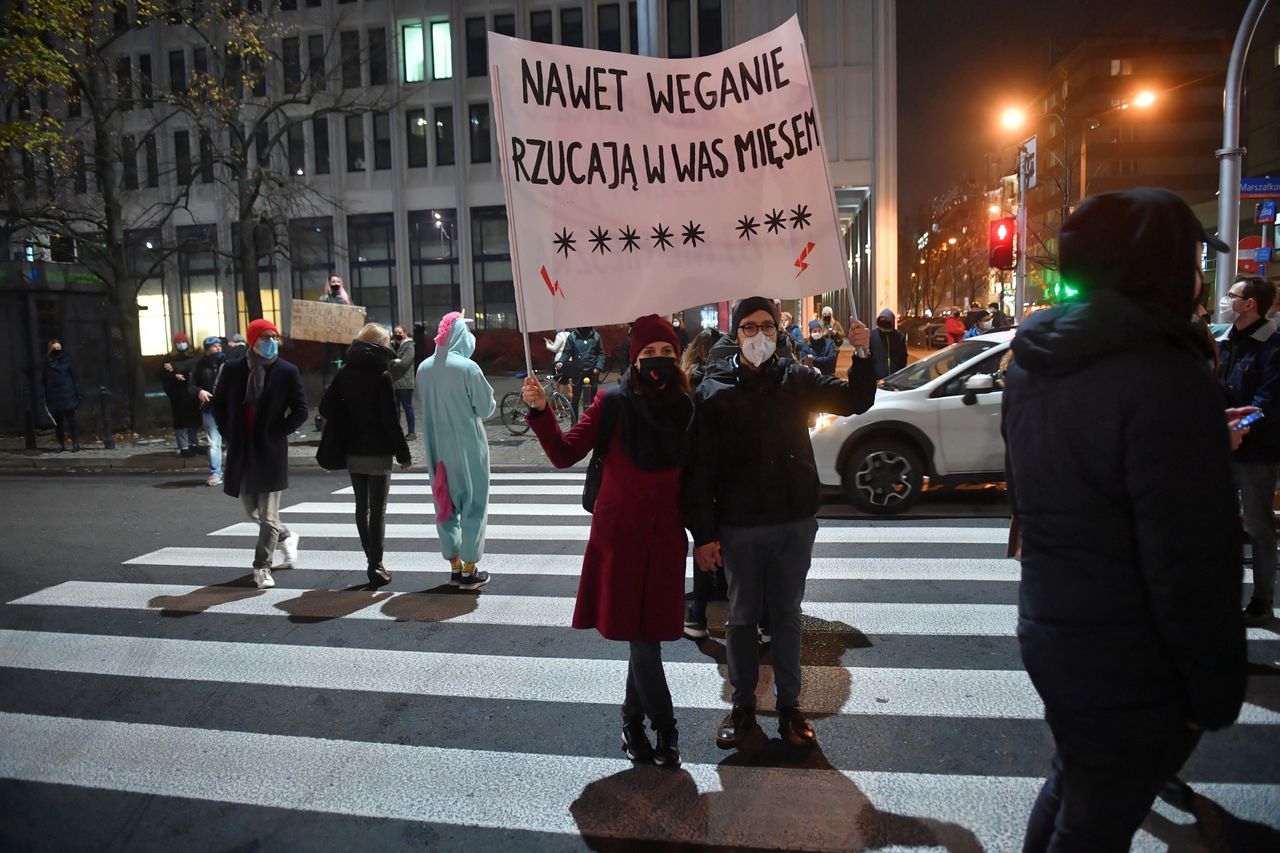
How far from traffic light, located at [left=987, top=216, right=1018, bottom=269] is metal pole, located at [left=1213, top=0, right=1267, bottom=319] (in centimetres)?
388

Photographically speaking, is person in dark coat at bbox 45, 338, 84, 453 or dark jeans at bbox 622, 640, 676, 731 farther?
person in dark coat at bbox 45, 338, 84, 453

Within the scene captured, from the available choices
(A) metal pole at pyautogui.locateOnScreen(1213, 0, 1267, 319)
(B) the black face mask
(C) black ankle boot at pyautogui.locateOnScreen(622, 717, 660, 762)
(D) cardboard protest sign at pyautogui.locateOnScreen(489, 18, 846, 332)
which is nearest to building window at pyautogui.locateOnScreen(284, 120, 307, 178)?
(A) metal pole at pyautogui.locateOnScreen(1213, 0, 1267, 319)

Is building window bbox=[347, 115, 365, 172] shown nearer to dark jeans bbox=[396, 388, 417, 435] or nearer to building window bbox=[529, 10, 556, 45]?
building window bbox=[529, 10, 556, 45]

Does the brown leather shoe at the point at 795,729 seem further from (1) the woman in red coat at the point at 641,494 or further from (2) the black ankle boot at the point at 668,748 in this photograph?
(1) the woman in red coat at the point at 641,494

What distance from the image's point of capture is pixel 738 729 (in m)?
3.96

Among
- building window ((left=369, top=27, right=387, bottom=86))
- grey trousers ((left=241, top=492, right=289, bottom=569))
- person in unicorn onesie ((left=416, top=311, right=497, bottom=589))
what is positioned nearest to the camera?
person in unicorn onesie ((left=416, top=311, right=497, bottom=589))

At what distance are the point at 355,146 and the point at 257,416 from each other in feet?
123

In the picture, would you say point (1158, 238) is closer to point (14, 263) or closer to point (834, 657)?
point (834, 657)

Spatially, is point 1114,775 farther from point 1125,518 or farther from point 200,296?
point 200,296

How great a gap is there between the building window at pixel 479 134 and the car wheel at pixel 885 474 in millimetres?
34268

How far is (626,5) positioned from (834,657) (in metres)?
37.8

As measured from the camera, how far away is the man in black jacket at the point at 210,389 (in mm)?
11938

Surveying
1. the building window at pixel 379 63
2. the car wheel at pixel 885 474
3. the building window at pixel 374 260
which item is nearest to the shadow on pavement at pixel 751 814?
the car wheel at pixel 885 474

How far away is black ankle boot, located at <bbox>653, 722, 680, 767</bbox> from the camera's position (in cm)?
374
